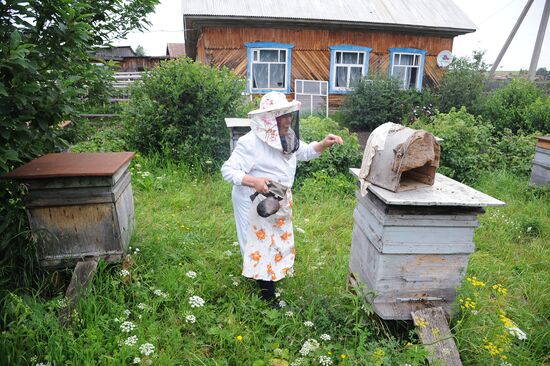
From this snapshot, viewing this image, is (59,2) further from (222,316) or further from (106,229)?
(222,316)

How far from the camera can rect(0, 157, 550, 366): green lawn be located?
2.40 meters

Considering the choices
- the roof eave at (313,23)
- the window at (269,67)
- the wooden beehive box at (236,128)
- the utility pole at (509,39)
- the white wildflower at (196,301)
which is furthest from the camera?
the utility pole at (509,39)

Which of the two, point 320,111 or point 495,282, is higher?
point 320,111

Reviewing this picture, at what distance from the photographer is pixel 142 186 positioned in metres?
5.66

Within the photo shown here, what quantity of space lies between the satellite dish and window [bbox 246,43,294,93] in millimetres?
6077

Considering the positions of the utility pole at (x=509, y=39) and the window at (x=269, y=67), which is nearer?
the window at (x=269, y=67)

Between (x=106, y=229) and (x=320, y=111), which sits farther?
(x=320, y=111)

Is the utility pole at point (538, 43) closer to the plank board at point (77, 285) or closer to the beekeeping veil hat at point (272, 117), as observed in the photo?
the beekeeping veil hat at point (272, 117)

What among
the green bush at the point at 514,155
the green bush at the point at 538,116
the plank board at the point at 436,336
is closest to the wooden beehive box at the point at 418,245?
the plank board at the point at 436,336

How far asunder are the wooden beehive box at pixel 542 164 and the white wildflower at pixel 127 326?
6.71m

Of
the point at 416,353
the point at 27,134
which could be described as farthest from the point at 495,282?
the point at 27,134

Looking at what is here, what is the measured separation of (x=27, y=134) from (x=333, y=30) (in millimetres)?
12117

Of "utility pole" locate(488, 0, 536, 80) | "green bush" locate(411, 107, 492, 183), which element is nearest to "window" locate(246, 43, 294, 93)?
"green bush" locate(411, 107, 492, 183)

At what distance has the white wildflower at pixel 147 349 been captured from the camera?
2.28 metres
